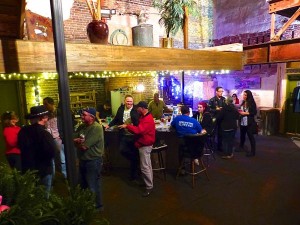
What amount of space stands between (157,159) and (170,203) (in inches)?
57.4

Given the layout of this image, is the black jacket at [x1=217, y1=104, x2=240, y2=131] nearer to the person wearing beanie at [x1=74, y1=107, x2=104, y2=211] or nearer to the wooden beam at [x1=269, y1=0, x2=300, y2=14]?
the wooden beam at [x1=269, y1=0, x2=300, y2=14]

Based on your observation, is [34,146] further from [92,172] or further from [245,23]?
[245,23]

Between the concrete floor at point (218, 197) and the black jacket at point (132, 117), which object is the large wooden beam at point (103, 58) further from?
the concrete floor at point (218, 197)

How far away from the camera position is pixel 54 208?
1987mm

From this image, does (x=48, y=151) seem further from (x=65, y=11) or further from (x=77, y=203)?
(x=65, y=11)

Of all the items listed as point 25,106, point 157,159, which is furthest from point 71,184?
point 25,106

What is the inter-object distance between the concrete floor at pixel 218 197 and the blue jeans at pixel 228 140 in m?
0.44

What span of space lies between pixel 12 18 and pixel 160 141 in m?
3.81

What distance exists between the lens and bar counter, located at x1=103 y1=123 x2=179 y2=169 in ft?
18.5

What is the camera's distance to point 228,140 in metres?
6.55

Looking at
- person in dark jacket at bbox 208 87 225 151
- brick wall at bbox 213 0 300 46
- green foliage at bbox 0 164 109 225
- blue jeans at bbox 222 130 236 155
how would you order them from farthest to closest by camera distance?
brick wall at bbox 213 0 300 46, person in dark jacket at bbox 208 87 225 151, blue jeans at bbox 222 130 236 155, green foliage at bbox 0 164 109 225

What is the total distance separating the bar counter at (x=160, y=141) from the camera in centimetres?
564

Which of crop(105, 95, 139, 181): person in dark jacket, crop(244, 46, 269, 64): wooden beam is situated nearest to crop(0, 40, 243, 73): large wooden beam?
crop(244, 46, 269, 64): wooden beam

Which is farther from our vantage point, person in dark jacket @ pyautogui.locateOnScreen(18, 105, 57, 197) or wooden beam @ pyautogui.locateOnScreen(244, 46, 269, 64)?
wooden beam @ pyautogui.locateOnScreen(244, 46, 269, 64)
